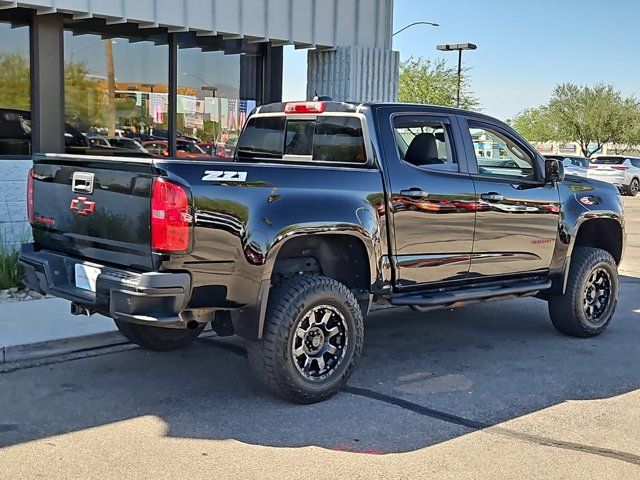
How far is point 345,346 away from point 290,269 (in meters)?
0.65

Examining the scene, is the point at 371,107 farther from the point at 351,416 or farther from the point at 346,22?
the point at 346,22

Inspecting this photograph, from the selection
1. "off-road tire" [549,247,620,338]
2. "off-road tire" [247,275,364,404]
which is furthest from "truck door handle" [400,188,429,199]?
"off-road tire" [549,247,620,338]

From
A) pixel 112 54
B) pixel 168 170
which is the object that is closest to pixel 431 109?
pixel 168 170

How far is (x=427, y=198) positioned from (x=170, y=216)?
2.12 metres

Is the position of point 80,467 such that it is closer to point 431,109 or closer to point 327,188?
point 327,188

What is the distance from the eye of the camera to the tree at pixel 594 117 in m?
54.8

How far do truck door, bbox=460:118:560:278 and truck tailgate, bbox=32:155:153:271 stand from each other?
2796 mm

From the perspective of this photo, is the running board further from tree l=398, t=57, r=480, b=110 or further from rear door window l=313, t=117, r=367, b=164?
tree l=398, t=57, r=480, b=110

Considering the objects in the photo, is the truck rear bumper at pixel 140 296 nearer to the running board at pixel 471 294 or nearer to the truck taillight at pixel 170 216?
the truck taillight at pixel 170 216

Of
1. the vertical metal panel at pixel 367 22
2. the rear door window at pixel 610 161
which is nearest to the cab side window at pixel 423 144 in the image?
the vertical metal panel at pixel 367 22

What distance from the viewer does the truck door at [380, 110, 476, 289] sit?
578cm

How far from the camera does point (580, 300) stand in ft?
23.6

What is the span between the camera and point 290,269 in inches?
217

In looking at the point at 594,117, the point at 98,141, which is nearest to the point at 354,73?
the point at 98,141
